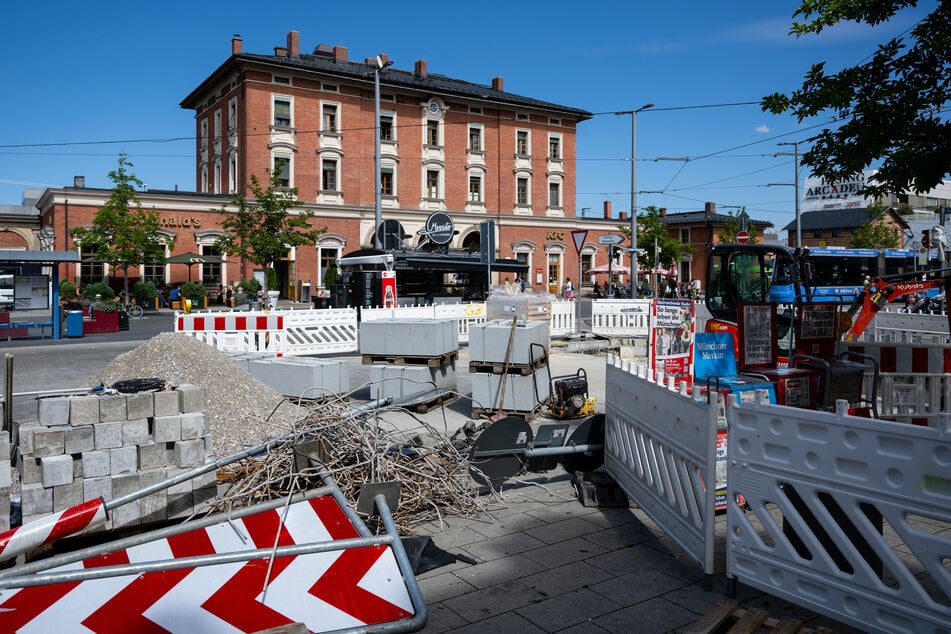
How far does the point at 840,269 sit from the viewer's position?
111ft

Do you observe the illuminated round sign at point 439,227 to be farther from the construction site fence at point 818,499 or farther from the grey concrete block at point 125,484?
the construction site fence at point 818,499

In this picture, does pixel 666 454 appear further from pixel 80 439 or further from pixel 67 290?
pixel 67 290

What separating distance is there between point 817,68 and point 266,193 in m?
32.3

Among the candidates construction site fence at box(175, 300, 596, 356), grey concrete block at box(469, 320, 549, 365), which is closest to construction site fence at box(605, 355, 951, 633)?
grey concrete block at box(469, 320, 549, 365)

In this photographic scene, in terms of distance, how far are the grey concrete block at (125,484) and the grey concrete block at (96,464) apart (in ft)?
0.28

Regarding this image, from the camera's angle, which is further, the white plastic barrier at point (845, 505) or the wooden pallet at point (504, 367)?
the wooden pallet at point (504, 367)

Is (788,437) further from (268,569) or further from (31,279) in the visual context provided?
(31,279)

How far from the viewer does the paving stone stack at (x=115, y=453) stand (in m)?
4.98

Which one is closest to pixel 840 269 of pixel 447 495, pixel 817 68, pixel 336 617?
pixel 817 68

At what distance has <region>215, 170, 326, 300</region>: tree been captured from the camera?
36.3 metres

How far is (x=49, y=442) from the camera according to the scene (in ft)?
16.4

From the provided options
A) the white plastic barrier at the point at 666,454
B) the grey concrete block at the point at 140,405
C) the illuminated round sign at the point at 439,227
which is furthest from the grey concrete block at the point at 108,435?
the illuminated round sign at the point at 439,227

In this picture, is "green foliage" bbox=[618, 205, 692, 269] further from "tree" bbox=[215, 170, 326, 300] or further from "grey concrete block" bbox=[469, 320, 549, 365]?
"grey concrete block" bbox=[469, 320, 549, 365]

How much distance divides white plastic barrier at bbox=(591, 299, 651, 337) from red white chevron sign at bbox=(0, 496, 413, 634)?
18031 millimetres
